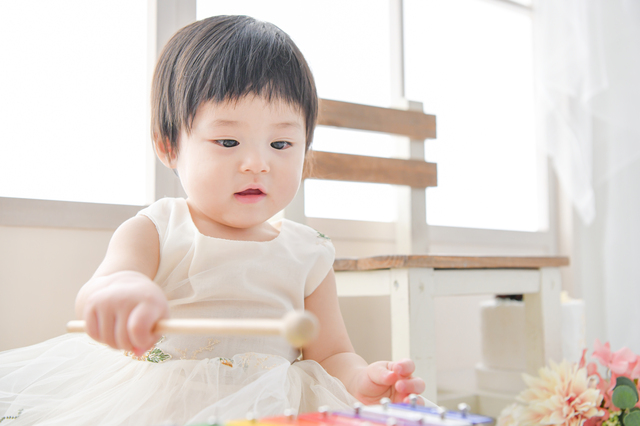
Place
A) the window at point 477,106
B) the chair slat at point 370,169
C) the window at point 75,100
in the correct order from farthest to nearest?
the window at point 477,106, the chair slat at point 370,169, the window at point 75,100

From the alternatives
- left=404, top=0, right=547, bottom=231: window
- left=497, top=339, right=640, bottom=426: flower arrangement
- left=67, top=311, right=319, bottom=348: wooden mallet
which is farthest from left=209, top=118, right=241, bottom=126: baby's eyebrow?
left=404, top=0, right=547, bottom=231: window

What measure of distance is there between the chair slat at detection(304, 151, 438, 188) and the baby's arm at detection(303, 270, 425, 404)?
44 centimetres

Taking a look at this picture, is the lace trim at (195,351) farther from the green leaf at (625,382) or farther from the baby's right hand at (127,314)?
the green leaf at (625,382)

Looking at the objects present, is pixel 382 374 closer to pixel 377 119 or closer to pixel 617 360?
pixel 617 360

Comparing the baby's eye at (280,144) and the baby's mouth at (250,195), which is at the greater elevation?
the baby's eye at (280,144)

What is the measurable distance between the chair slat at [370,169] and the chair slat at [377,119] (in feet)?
0.24

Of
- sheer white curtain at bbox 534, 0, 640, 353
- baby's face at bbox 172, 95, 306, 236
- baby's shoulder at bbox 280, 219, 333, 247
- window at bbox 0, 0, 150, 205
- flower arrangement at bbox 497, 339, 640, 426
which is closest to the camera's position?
baby's face at bbox 172, 95, 306, 236

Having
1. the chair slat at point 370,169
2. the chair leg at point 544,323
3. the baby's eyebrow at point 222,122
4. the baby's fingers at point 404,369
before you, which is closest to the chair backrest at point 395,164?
the chair slat at point 370,169

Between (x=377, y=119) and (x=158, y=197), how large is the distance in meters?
0.56

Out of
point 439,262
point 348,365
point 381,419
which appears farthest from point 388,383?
point 439,262

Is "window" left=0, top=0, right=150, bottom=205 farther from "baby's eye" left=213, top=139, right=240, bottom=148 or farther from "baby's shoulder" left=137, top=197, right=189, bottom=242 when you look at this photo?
"baby's eye" left=213, top=139, right=240, bottom=148

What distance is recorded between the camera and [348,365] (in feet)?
2.45

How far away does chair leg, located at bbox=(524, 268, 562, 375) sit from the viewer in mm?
1244

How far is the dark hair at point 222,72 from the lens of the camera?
698mm
